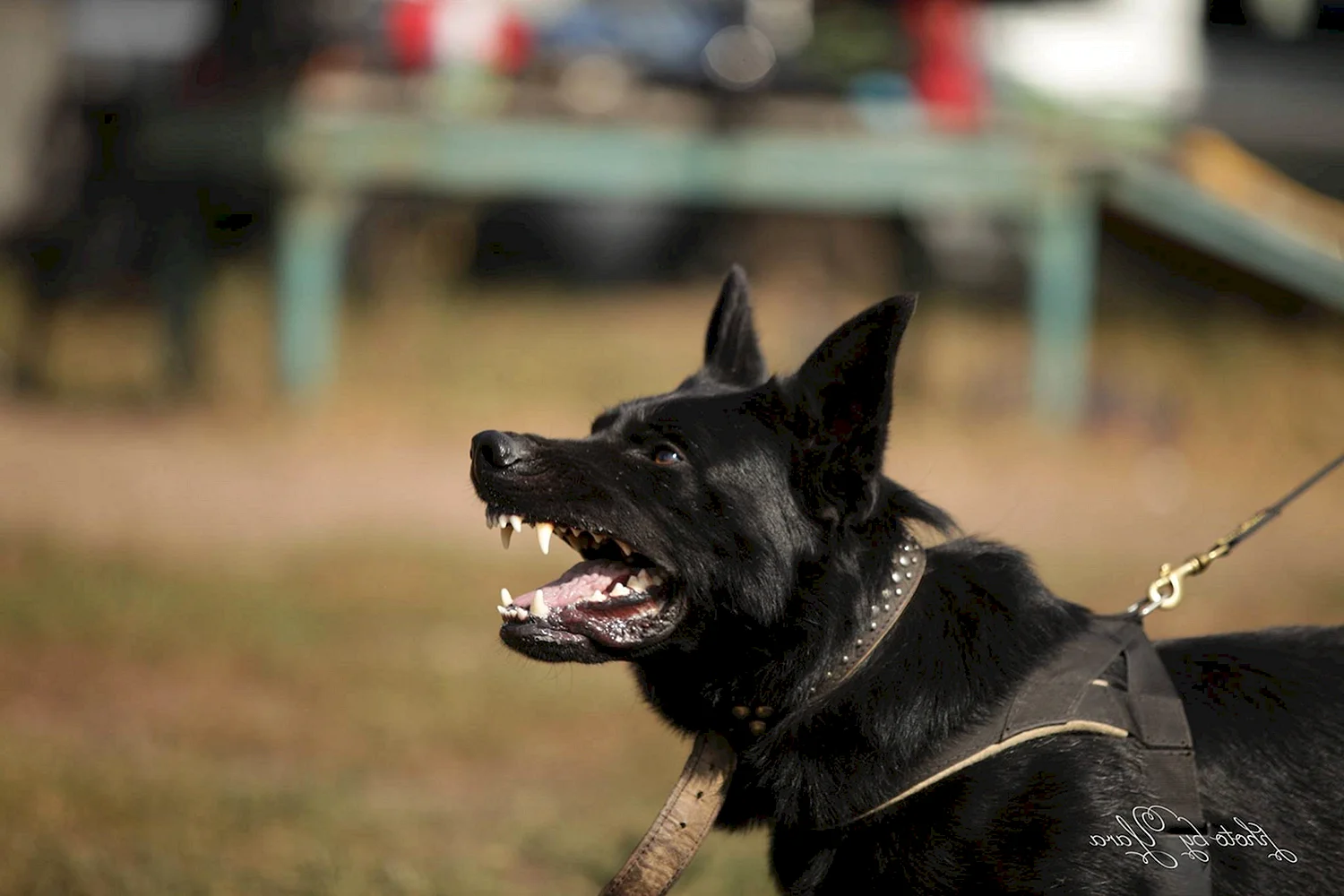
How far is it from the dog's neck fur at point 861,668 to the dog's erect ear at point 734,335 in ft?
1.96

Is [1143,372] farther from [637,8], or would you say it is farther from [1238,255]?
[637,8]

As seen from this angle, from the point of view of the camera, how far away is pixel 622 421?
3.08 m

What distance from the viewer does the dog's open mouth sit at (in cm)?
283

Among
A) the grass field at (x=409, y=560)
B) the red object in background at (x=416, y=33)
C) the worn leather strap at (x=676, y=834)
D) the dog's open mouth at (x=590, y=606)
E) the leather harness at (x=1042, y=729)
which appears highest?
the red object in background at (x=416, y=33)

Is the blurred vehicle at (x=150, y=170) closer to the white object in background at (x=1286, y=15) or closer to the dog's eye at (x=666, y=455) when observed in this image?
the dog's eye at (x=666, y=455)

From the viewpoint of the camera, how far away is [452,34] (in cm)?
1088

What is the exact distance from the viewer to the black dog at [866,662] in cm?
262

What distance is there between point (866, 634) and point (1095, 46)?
12357 mm

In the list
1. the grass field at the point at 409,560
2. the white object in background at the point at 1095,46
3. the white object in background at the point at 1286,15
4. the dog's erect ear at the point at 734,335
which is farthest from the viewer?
the white object in background at the point at 1286,15

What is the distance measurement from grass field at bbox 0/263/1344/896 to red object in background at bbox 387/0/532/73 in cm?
208

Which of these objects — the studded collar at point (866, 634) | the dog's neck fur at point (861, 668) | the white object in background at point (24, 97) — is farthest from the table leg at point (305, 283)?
the studded collar at point (866, 634)

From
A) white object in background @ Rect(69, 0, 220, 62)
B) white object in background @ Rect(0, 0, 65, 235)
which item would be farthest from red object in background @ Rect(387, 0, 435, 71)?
white object in background @ Rect(69, 0, 220, 62)

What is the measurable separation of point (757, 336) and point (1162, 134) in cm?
870

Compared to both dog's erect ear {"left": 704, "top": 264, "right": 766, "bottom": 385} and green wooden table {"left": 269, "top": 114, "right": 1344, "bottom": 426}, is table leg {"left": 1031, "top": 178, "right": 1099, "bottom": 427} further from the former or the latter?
dog's erect ear {"left": 704, "top": 264, "right": 766, "bottom": 385}
